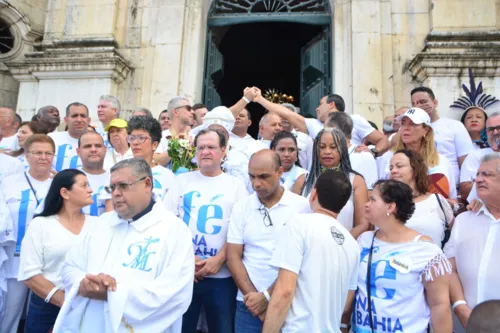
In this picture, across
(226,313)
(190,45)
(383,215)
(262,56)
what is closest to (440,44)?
(190,45)

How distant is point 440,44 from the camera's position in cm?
750

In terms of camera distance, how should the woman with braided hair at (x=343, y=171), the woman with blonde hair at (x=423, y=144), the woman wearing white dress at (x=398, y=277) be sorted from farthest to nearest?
1. the woman with blonde hair at (x=423, y=144)
2. the woman with braided hair at (x=343, y=171)
3. the woman wearing white dress at (x=398, y=277)

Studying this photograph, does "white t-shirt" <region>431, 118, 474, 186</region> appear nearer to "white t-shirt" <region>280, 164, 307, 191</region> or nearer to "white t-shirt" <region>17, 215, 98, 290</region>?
"white t-shirt" <region>280, 164, 307, 191</region>

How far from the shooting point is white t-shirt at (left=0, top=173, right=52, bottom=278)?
152 inches

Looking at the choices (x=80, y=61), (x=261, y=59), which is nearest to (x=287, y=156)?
(x=80, y=61)

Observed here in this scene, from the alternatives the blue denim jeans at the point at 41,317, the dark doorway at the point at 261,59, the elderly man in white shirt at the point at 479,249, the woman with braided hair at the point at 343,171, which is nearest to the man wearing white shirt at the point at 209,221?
the woman with braided hair at the point at 343,171

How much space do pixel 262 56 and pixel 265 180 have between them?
46.2 feet

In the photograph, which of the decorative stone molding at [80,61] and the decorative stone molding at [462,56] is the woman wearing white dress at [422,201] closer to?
the decorative stone molding at [462,56]

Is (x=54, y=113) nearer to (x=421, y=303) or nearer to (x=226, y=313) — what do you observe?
(x=226, y=313)

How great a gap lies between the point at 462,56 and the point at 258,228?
19.5 ft

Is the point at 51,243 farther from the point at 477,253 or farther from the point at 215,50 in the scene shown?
the point at 215,50

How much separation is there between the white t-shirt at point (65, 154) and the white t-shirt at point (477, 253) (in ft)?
13.0

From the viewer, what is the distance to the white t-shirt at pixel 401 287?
2.77m

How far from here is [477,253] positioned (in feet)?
10.1
